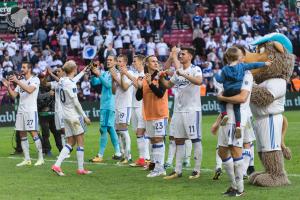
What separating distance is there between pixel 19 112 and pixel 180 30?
90.7 ft

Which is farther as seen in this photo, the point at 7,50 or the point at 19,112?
the point at 7,50

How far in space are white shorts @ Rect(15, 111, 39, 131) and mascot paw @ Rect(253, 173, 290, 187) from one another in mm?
6029

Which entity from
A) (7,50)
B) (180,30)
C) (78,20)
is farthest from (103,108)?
(180,30)

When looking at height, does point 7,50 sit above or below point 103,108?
above

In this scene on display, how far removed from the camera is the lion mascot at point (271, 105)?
13852mm

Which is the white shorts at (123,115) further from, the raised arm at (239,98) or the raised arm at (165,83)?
the raised arm at (239,98)

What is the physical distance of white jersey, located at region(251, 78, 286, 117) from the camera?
13.9 m

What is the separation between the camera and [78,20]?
4197 cm

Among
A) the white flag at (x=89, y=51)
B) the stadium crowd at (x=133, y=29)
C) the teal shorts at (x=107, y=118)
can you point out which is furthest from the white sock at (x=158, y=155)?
the white flag at (x=89, y=51)

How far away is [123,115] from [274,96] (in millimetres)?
5693

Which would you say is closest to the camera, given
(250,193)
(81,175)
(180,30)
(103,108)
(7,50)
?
(250,193)

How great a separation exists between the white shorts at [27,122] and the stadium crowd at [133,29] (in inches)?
680

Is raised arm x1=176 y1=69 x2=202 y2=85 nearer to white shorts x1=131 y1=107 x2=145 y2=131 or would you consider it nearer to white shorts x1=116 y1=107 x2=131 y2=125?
white shorts x1=131 y1=107 x2=145 y2=131

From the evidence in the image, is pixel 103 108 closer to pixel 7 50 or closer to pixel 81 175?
pixel 81 175
